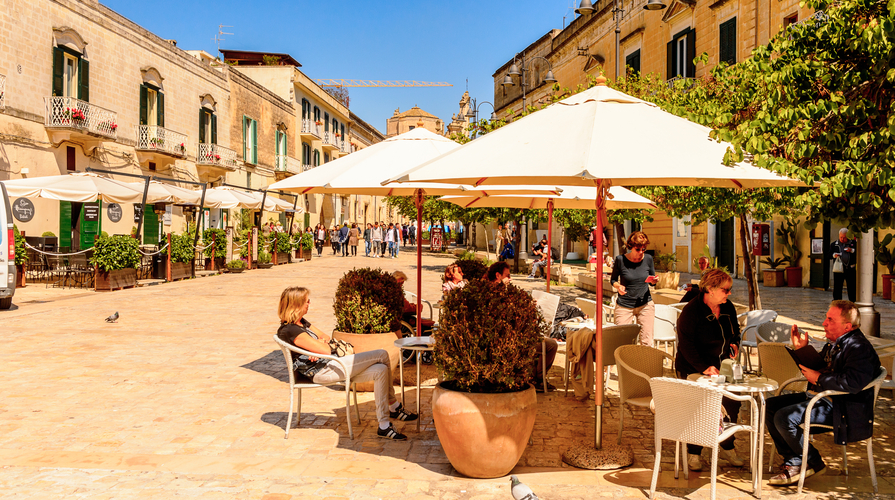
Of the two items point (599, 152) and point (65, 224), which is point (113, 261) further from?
point (599, 152)

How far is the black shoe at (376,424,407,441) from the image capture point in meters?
5.00

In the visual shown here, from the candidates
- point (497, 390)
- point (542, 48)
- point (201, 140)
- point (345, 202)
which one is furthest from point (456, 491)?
point (345, 202)

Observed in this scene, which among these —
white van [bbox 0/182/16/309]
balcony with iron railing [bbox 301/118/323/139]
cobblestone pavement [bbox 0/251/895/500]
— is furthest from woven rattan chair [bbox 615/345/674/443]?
balcony with iron railing [bbox 301/118/323/139]

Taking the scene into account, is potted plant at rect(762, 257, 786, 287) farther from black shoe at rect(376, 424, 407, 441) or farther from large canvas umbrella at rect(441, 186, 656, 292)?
black shoe at rect(376, 424, 407, 441)

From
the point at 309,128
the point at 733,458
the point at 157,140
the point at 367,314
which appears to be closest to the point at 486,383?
the point at 733,458

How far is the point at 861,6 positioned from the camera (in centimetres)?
399

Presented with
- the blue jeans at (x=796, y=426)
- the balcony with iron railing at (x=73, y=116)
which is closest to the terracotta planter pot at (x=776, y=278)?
the blue jeans at (x=796, y=426)

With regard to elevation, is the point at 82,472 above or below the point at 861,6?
below

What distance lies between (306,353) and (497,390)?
1576mm

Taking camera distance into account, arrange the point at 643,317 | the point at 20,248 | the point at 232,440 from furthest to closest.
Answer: the point at 20,248
the point at 643,317
the point at 232,440

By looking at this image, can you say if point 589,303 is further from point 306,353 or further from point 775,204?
point 306,353

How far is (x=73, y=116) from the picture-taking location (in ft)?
61.2

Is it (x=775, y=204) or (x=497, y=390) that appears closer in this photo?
(x=497, y=390)

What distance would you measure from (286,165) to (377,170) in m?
32.5
